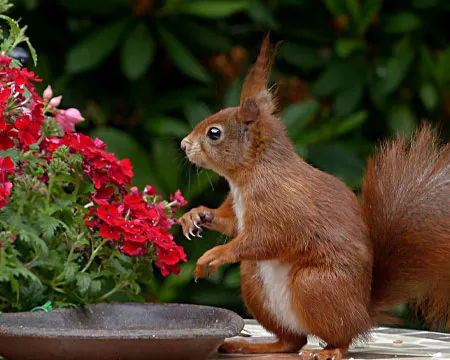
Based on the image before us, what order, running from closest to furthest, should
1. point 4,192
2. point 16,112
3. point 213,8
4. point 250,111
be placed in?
1. point 4,192
2. point 16,112
3. point 250,111
4. point 213,8

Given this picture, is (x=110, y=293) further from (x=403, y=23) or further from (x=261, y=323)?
(x=403, y=23)

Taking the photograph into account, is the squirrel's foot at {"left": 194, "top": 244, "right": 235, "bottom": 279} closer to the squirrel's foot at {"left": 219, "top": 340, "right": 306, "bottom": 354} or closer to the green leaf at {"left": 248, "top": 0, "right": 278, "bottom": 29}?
the squirrel's foot at {"left": 219, "top": 340, "right": 306, "bottom": 354}

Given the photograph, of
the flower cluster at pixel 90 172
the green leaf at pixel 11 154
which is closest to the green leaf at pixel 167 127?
the flower cluster at pixel 90 172

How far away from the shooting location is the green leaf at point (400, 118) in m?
2.98

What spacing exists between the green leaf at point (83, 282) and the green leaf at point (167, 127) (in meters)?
1.12

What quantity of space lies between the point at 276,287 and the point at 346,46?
1.34 metres

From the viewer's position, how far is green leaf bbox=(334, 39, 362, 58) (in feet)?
9.55

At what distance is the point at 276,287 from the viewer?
1.73m

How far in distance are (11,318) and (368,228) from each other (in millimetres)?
657

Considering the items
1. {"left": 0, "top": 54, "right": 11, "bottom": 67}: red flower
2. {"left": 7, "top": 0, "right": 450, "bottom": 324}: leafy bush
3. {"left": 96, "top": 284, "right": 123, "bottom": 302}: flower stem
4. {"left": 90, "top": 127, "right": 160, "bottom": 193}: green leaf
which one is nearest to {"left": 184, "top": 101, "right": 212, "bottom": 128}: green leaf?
{"left": 7, "top": 0, "right": 450, "bottom": 324}: leafy bush

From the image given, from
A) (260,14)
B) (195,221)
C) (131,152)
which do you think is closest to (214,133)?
(195,221)

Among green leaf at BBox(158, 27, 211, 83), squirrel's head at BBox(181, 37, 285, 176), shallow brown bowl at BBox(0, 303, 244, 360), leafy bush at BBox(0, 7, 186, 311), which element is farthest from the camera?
green leaf at BBox(158, 27, 211, 83)

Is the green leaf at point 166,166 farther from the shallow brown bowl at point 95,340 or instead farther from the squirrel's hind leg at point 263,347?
the shallow brown bowl at point 95,340

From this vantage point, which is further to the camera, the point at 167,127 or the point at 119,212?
the point at 167,127
